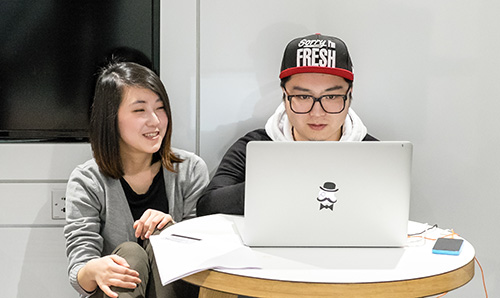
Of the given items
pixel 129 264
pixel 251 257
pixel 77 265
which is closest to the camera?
pixel 251 257

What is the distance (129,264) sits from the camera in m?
1.34

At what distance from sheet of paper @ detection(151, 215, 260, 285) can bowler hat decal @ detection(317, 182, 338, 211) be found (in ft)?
0.57

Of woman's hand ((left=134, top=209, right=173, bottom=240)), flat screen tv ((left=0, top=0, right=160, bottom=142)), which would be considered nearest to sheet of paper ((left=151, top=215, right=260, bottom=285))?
woman's hand ((left=134, top=209, right=173, bottom=240))

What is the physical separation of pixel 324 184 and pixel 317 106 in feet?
1.85

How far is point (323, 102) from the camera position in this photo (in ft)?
5.51

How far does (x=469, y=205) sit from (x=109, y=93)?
1.27m

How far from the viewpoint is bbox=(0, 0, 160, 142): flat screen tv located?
6.33ft

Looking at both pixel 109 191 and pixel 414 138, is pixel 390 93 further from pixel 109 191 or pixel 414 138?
pixel 109 191

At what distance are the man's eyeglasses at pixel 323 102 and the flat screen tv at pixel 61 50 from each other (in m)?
0.55

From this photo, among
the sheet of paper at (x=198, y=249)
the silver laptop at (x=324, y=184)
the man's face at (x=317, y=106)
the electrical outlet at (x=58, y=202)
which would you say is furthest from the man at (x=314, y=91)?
the electrical outlet at (x=58, y=202)

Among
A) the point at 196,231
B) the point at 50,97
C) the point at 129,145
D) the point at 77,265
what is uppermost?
the point at 50,97

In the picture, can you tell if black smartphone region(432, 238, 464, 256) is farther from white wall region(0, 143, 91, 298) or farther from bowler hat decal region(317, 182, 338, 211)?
white wall region(0, 143, 91, 298)

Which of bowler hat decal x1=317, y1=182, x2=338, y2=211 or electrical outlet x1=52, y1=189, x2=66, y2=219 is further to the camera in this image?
electrical outlet x1=52, y1=189, x2=66, y2=219

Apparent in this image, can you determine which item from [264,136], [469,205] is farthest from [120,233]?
[469,205]
